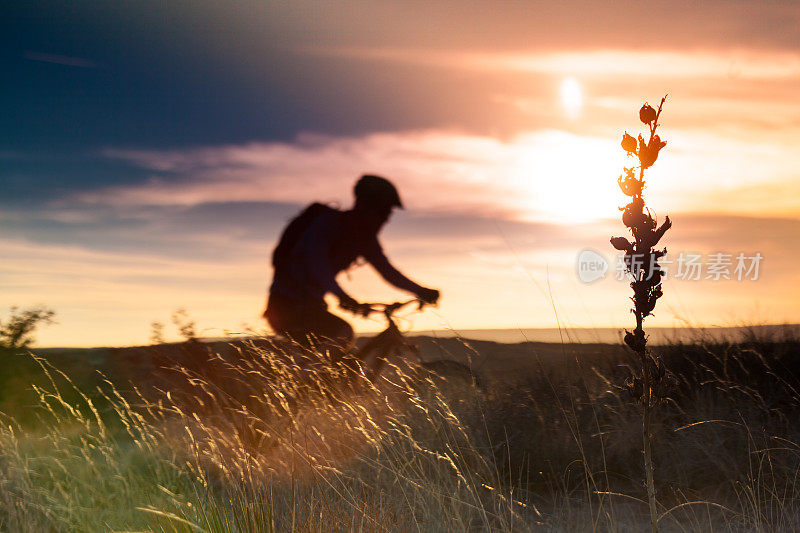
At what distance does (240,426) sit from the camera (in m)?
6.12

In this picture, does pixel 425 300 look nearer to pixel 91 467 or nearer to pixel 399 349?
pixel 399 349

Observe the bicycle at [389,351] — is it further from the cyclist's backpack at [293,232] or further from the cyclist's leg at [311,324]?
the cyclist's backpack at [293,232]

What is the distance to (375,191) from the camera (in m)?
6.73

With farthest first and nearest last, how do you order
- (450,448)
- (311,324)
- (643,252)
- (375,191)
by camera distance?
1. (375,191)
2. (311,324)
3. (450,448)
4. (643,252)

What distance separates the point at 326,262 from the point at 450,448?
238 cm

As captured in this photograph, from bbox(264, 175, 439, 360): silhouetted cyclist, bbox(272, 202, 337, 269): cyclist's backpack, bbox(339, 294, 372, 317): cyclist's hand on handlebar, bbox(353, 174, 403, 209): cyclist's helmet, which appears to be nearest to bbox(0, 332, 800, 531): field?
bbox(264, 175, 439, 360): silhouetted cyclist

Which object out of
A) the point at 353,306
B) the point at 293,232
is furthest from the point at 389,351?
the point at 293,232

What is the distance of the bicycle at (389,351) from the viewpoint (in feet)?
20.5

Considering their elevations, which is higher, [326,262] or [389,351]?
[326,262]

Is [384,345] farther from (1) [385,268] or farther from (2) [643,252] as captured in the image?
(2) [643,252]

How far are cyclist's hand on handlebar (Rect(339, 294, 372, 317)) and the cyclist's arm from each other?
0.43 meters

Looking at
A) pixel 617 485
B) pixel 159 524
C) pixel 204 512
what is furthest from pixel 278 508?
pixel 617 485

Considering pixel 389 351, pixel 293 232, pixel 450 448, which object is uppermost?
pixel 293 232

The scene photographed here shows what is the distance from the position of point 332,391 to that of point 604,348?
9.82 feet
